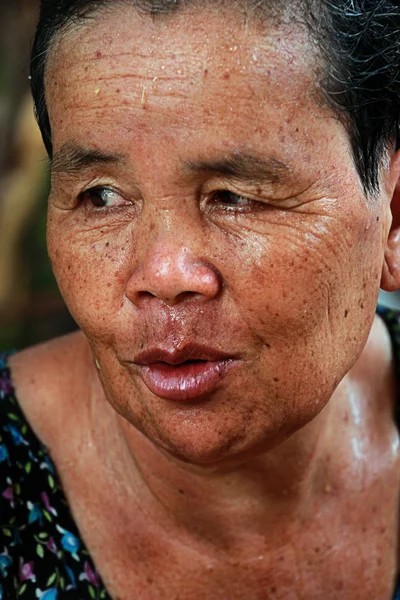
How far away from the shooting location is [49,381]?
2.38 m

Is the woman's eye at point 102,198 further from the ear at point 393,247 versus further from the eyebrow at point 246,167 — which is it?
the ear at point 393,247

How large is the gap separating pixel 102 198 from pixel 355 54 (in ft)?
1.93

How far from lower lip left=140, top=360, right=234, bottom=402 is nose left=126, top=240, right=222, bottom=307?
0.14 metres

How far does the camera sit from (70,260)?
1.92m

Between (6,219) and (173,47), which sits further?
(6,219)

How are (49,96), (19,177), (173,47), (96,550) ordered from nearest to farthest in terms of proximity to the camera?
(173,47), (49,96), (96,550), (19,177)

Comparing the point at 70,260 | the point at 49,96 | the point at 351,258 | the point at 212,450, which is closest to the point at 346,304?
the point at 351,258

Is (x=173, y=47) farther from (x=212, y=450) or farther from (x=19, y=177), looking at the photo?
(x=19, y=177)

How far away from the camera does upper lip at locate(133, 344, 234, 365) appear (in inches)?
68.2

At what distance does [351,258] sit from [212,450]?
477 millimetres

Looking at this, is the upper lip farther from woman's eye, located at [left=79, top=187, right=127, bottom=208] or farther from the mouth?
woman's eye, located at [left=79, top=187, right=127, bottom=208]

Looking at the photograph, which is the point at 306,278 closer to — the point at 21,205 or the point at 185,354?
the point at 185,354

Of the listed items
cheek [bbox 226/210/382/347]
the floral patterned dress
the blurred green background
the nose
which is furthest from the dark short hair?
the blurred green background

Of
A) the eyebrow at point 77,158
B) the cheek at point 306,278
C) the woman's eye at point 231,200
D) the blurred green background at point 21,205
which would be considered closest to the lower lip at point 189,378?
the cheek at point 306,278
